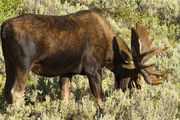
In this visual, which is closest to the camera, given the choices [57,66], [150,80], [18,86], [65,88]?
[18,86]

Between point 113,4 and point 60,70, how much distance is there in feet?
28.6

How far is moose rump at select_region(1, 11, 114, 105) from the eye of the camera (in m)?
7.31

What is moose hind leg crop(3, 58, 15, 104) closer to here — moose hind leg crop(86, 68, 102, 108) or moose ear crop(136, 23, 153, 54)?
moose hind leg crop(86, 68, 102, 108)

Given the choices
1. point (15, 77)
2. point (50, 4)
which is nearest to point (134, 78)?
point (15, 77)

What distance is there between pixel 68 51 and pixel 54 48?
30 centimetres

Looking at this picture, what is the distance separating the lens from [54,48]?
302 inches

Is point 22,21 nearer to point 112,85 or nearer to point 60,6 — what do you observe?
point 112,85

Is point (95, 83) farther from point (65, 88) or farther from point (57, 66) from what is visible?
point (57, 66)

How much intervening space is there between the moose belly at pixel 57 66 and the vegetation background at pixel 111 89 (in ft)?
1.39

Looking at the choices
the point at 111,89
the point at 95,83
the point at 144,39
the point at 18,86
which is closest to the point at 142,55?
the point at 144,39

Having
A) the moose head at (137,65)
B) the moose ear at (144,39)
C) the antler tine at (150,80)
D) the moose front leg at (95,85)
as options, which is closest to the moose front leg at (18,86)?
the moose front leg at (95,85)

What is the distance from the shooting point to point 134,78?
344 inches

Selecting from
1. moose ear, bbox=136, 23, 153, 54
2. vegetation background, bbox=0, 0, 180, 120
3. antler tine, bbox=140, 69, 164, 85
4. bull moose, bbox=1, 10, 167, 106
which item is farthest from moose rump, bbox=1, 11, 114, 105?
antler tine, bbox=140, 69, 164, 85

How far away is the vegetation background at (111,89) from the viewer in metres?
7.08
